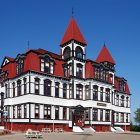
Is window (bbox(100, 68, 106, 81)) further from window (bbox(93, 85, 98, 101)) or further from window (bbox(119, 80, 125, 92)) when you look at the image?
window (bbox(119, 80, 125, 92))

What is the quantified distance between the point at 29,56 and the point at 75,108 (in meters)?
12.6

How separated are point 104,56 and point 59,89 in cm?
1692

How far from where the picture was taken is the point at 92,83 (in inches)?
2034

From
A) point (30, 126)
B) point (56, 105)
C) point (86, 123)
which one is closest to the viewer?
point (30, 126)

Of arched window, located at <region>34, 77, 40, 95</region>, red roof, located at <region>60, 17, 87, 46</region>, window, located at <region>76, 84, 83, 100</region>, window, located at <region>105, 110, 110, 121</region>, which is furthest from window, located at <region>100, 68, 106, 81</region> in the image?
arched window, located at <region>34, 77, 40, 95</region>

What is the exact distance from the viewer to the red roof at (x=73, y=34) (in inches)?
2051

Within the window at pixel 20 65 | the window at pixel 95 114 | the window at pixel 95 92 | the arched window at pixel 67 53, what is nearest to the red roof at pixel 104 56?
the window at pixel 95 92

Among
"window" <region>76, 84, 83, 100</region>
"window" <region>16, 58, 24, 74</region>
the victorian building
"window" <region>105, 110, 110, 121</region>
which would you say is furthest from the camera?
"window" <region>105, 110, 110, 121</region>

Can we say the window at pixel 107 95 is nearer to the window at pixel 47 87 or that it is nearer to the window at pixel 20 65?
the window at pixel 47 87

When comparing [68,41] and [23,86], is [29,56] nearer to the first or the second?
[23,86]

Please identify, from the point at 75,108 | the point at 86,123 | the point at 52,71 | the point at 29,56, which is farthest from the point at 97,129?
the point at 29,56

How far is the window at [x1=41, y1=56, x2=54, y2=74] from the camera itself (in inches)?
1821

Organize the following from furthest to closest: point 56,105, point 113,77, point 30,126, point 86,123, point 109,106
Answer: point 113,77 < point 109,106 < point 86,123 < point 56,105 < point 30,126

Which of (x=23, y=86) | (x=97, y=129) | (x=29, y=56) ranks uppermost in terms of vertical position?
(x=29, y=56)
